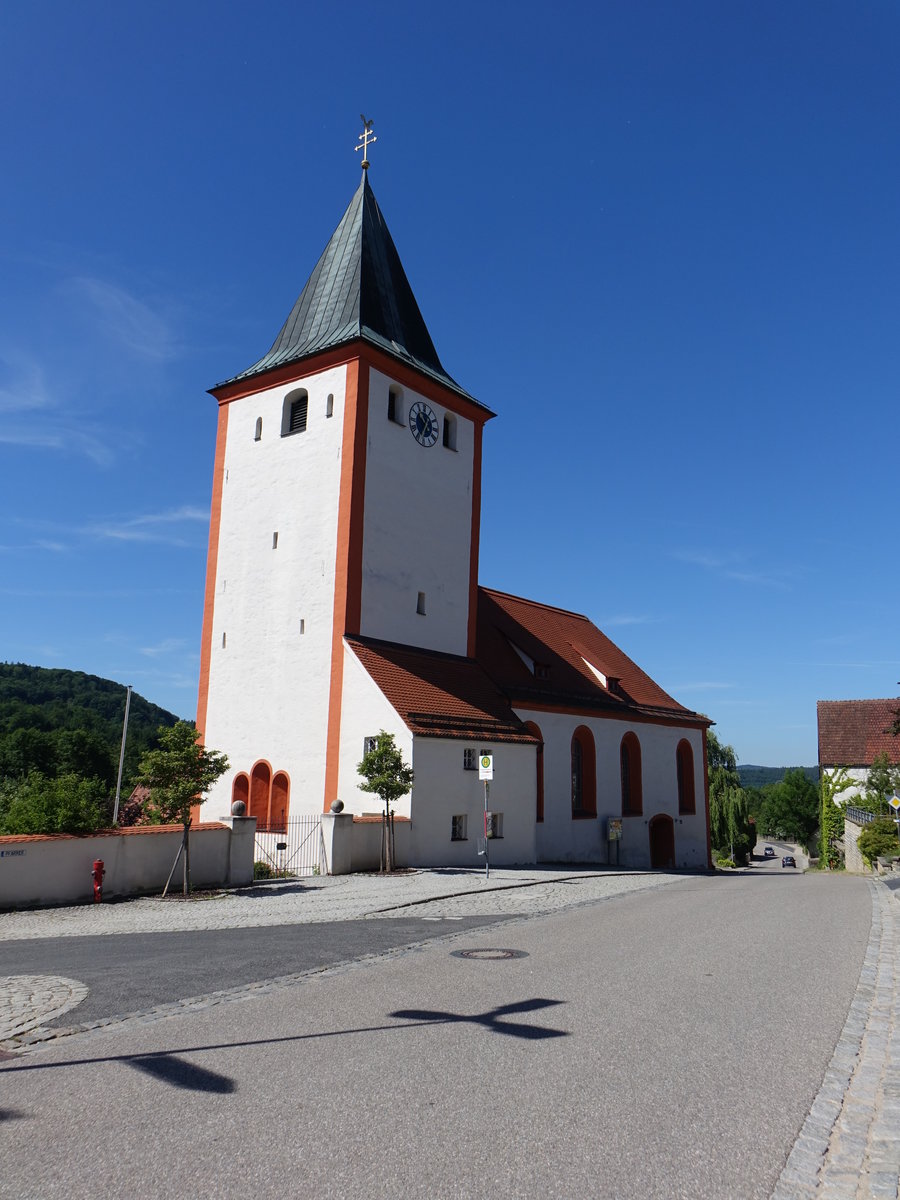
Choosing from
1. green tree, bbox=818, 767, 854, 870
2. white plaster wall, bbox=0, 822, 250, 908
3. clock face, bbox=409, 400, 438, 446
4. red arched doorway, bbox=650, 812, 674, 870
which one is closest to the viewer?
white plaster wall, bbox=0, 822, 250, 908

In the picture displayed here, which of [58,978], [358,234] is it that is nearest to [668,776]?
[358,234]

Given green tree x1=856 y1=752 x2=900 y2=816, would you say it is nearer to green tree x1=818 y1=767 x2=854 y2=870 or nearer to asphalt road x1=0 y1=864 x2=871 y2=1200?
green tree x1=818 y1=767 x2=854 y2=870

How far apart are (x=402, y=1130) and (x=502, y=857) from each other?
68.1 ft

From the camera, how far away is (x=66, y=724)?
85.9 meters

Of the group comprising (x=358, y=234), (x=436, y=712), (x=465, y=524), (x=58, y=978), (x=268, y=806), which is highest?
(x=358, y=234)

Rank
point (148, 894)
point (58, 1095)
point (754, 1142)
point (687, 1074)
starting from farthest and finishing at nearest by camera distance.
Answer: point (148, 894), point (687, 1074), point (58, 1095), point (754, 1142)

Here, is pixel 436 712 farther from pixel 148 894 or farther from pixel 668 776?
pixel 668 776

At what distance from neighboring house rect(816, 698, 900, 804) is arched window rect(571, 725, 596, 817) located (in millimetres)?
19877

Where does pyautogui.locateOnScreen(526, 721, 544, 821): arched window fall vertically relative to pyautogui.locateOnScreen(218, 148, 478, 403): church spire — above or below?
below

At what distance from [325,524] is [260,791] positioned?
756cm

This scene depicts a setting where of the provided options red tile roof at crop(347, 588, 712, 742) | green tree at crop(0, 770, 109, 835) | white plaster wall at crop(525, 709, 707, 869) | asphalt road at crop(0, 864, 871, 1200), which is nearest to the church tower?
red tile roof at crop(347, 588, 712, 742)

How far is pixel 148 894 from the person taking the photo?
16.8 metres

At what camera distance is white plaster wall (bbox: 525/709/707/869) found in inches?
1172

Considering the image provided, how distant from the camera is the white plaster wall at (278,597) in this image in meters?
25.1
